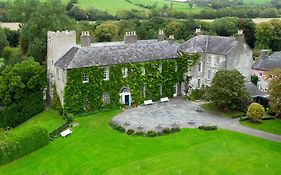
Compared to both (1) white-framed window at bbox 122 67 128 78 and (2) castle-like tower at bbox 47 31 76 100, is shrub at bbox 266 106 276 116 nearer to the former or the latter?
(1) white-framed window at bbox 122 67 128 78

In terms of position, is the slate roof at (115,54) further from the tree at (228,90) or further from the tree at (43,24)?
the tree at (43,24)

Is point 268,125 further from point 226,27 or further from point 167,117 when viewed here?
point 226,27

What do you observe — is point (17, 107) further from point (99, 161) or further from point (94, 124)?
point (99, 161)

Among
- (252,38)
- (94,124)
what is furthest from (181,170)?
(252,38)

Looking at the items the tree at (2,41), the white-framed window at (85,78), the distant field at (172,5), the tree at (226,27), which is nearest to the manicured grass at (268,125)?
the white-framed window at (85,78)

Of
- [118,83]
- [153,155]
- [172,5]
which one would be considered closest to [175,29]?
[118,83]
